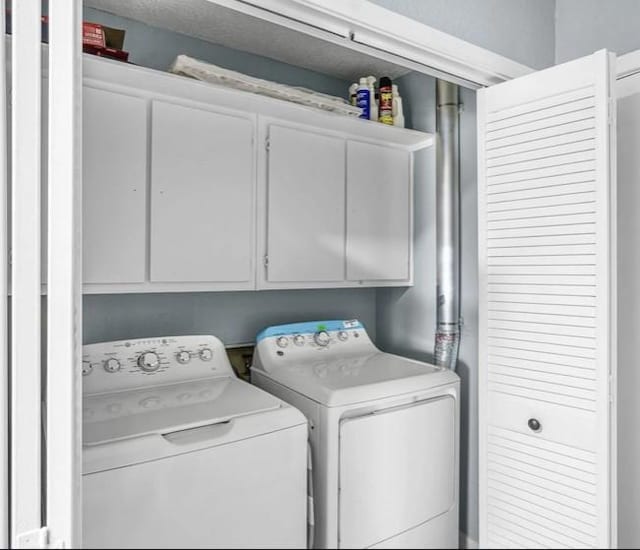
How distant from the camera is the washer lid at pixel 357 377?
94cm

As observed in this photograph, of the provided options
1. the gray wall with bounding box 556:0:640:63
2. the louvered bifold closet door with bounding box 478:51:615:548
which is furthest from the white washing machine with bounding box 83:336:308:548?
the gray wall with bounding box 556:0:640:63

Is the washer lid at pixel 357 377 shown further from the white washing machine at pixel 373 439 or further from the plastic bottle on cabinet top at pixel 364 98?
the plastic bottle on cabinet top at pixel 364 98

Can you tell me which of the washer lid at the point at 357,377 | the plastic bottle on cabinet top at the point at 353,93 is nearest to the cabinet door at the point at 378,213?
the plastic bottle on cabinet top at the point at 353,93

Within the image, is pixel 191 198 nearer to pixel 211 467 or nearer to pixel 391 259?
pixel 391 259

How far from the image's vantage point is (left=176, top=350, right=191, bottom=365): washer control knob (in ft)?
3.54

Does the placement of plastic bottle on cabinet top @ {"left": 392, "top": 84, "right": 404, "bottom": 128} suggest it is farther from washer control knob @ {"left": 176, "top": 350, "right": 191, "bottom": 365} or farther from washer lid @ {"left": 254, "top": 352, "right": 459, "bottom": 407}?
washer control knob @ {"left": 176, "top": 350, "right": 191, "bottom": 365}

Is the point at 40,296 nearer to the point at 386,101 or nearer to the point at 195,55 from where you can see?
the point at 195,55

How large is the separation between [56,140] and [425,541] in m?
0.98

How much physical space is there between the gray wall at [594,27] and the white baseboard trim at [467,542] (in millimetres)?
1230

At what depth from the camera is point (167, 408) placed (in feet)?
2.99

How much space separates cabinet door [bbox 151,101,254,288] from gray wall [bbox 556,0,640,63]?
2.94ft

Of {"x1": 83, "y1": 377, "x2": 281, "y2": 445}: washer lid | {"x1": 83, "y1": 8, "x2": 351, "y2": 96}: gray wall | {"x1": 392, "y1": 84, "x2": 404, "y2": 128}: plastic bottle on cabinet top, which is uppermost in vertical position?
{"x1": 83, "y1": 8, "x2": 351, "y2": 96}: gray wall

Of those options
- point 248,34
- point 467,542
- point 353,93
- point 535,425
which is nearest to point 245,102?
point 248,34

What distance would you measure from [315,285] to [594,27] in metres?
1.00
